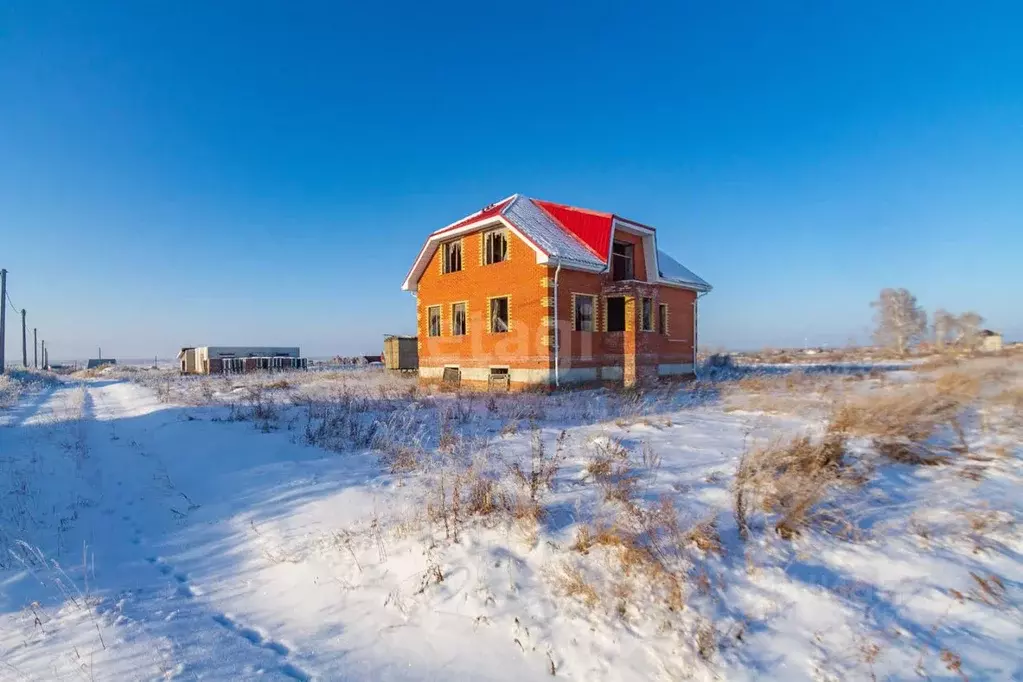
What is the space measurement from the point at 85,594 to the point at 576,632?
3956 millimetres

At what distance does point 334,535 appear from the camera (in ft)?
14.3

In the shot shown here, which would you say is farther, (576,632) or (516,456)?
(516,456)

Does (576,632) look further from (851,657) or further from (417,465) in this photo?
(417,465)

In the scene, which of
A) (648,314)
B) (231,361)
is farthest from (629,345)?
(231,361)

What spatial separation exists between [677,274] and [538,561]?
19366 mm

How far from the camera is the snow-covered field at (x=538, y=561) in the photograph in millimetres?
2857

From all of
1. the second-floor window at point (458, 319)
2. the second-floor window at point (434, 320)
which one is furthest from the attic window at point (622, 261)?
the second-floor window at point (434, 320)

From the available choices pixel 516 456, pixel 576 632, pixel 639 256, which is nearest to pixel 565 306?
pixel 639 256

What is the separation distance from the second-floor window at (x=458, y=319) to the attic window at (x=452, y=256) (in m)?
1.55

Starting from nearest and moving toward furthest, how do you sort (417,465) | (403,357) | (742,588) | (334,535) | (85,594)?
(742,588)
(85,594)
(334,535)
(417,465)
(403,357)

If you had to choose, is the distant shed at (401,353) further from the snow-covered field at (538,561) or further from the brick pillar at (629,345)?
the snow-covered field at (538,561)

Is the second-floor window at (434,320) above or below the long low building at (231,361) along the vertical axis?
above

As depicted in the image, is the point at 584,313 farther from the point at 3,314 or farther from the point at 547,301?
the point at 3,314

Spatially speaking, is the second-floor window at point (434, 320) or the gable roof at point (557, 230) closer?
the gable roof at point (557, 230)
